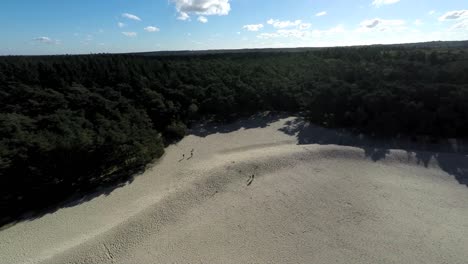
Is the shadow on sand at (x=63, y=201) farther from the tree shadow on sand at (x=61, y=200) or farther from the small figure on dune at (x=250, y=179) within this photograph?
the small figure on dune at (x=250, y=179)

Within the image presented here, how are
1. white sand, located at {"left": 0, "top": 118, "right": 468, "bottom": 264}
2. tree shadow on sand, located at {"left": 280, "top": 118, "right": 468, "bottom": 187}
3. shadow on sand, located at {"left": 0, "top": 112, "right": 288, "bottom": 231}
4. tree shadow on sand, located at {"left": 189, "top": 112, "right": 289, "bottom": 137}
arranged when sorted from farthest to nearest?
tree shadow on sand, located at {"left": 189, "top": 112, "right": 289, "bottom": 137}
tree shadow on sand, located at {"left": 280, "top": 118, "right": 468, "bottom": 187}
shadow on sand, located at {"left": 0, "top": 112, "right": 288, "bottom": 231}
white sand, located at {"left": 0, "top": 118, "right": 468, "bottom": 264}

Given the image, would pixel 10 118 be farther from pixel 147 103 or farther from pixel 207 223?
pixel 207 223

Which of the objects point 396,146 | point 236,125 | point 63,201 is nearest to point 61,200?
point 63,201

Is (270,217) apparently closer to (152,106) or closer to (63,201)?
(63,201)

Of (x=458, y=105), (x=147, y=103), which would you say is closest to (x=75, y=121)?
(x=147, y=103)

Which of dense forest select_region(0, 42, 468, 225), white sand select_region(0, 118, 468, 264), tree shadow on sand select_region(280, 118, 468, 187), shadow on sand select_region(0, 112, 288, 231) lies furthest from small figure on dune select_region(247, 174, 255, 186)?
shadow on sand select_region(0, 112, 288, 231)

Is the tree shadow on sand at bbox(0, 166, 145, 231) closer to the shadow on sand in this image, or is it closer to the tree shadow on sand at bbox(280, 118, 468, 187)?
the shadow on sand
